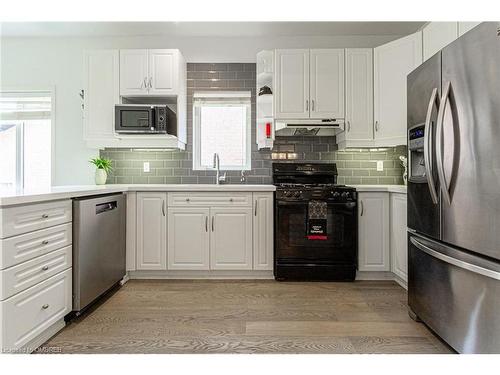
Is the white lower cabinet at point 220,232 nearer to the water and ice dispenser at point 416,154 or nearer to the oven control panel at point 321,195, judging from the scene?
the oven control panel at point 321,195

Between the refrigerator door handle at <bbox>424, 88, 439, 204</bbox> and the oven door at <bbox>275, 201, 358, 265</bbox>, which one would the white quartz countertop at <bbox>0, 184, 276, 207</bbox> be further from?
the refrigerator door handle at <bbox>424, 88, 439, 204</bbox>

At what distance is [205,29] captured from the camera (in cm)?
351

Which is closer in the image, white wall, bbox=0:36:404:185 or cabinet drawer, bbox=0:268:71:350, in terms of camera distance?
cabinet drawer, bbox=0:268:71:350

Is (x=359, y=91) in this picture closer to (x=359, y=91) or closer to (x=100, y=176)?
(x=359, y=91)

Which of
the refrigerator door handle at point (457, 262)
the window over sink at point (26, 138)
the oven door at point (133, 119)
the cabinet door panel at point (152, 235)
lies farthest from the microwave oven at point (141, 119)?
the refrigerator door handle at point (457, 262)

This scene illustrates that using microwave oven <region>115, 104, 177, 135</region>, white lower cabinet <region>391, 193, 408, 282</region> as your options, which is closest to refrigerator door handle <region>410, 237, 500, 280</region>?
white lower cabinet <region>391, 193, 408, 282</region>

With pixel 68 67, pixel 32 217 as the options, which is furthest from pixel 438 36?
pixel 68 67

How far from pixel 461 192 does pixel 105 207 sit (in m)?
2.36

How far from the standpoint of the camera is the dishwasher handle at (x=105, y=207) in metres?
2.36

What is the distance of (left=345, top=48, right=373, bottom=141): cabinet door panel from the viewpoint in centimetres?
325

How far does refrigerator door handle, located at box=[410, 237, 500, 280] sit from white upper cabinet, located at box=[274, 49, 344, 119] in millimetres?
1685

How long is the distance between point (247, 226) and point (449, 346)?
5.69 feet

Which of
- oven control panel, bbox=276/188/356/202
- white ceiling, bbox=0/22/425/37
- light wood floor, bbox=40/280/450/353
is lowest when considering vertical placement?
light wood floor, bbox=40/280/450/353
